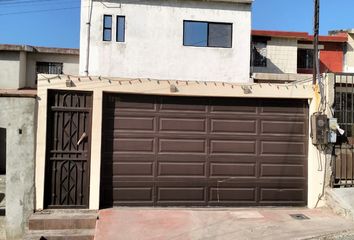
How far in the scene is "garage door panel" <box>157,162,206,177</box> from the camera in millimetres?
10297

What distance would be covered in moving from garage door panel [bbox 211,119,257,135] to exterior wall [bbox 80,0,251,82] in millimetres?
11544

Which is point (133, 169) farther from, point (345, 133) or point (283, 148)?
point (345, 133)

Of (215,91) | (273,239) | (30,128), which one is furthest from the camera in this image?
(215,91)

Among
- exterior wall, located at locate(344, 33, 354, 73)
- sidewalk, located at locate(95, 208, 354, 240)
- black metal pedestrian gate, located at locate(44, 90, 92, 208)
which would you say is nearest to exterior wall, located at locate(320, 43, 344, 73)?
exterior wall, located at locate(344, 33, 354, 73)

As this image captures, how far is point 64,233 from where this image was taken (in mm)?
8953

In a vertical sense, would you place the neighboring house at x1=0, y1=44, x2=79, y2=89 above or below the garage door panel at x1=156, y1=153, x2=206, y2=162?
above

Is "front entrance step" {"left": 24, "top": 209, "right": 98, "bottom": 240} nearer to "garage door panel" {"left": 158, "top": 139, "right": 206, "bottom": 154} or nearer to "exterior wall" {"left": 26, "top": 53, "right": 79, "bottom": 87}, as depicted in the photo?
"garage door panel" {"left": 158, "top": 139, "right": 206, "bottom": 154}

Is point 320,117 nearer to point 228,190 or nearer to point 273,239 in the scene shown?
point 228,190

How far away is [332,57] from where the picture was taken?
99.7 feet

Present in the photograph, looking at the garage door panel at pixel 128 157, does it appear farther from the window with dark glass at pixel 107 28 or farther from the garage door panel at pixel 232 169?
the window with dark glass at pixel 107 28

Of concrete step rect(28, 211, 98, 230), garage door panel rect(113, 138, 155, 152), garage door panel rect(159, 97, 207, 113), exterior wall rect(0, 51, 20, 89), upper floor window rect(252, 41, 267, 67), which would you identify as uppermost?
upper floor window rect(252, 41, 267, 67)

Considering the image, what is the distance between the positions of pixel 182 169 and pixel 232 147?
1.23m

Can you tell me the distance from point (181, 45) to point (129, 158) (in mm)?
12589

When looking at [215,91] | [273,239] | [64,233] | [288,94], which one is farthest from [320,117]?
[64,233]
